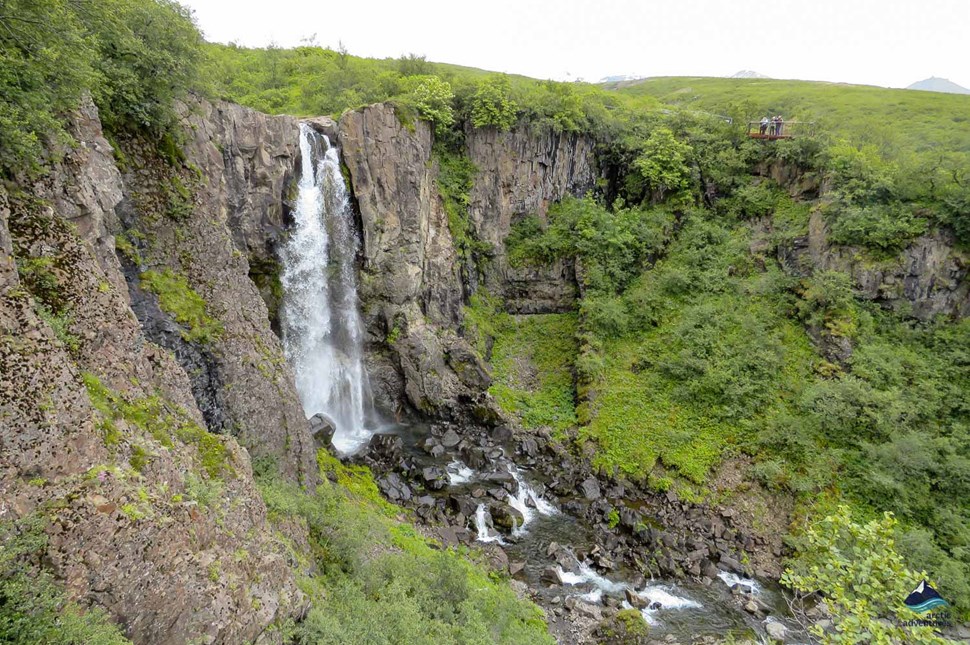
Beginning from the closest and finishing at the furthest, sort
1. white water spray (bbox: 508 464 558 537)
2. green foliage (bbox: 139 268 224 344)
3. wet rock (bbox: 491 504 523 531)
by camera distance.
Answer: green foliage (bbox: 139 268 224 344) < wet rock (bbox: 491 504 523 531) < white water spray (bbox: 508 464 558 537)

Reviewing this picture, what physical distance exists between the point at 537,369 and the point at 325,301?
13.4 metres

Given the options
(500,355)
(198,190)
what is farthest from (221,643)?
(500,355)

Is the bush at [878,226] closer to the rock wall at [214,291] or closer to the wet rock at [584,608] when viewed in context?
the wet rock at [584,608]

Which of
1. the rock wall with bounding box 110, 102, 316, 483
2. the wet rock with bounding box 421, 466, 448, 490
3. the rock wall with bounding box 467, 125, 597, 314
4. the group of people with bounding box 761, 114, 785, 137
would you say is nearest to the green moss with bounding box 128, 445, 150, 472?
the rock wall with bounding box 110, 102, 316, 483

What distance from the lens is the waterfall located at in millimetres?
22625

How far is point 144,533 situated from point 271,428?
816 centimetres

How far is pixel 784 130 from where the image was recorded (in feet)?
100

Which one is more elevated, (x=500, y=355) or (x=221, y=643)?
(x=221, y=643)

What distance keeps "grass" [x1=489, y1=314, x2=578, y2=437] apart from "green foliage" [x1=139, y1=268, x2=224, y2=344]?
54.2ft

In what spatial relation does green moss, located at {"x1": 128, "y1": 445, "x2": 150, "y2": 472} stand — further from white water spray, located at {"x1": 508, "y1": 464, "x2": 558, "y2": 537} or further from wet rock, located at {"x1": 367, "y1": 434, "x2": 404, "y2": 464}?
white water spray, located at {"x1": 508, "y1": 464, "x2": 558, "y2": 537}

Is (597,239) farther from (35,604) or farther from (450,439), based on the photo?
(35,604)

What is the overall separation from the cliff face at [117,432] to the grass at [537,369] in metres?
16.0

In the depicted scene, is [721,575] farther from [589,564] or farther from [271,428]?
[271,428]

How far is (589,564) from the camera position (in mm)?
17281
